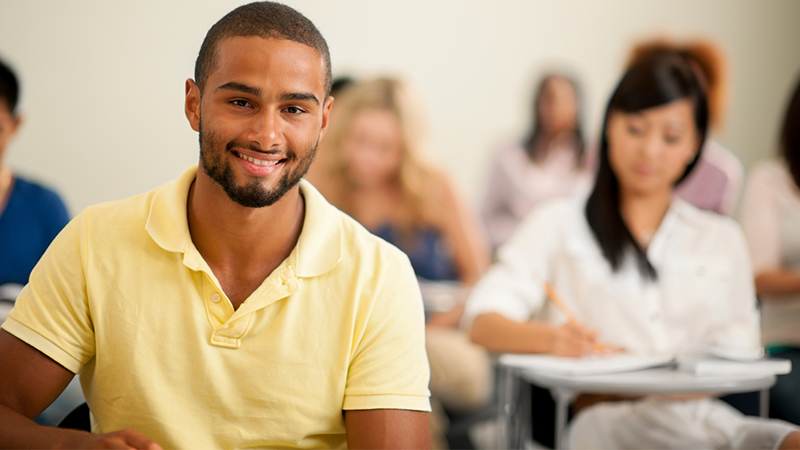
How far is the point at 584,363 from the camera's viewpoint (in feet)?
5.31

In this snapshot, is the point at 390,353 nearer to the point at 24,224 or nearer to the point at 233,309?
the point at 233,309

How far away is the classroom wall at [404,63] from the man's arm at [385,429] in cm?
290

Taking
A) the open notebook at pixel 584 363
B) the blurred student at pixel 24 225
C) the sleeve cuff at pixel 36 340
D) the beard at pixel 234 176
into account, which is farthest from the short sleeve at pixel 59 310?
the blurred student at pixel 24 225

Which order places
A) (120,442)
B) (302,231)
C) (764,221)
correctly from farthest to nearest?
(764,221) → (302,231) → (120,442)

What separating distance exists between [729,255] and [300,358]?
4.63 ft

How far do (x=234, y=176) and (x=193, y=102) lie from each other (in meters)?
0.16

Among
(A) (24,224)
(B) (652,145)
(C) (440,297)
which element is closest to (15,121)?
(A) (24,224)

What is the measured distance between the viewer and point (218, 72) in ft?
3.56

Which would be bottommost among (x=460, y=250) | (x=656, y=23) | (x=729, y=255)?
(x=460, y=250)

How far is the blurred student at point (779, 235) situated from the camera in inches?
88.4

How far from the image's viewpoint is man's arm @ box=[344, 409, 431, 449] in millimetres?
1079

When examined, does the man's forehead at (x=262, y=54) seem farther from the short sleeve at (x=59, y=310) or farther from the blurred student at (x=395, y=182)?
the blurred student at (x=395, y=182)

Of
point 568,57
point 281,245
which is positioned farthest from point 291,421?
point 568,57

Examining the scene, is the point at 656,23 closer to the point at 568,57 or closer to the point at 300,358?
the point at 568,57
